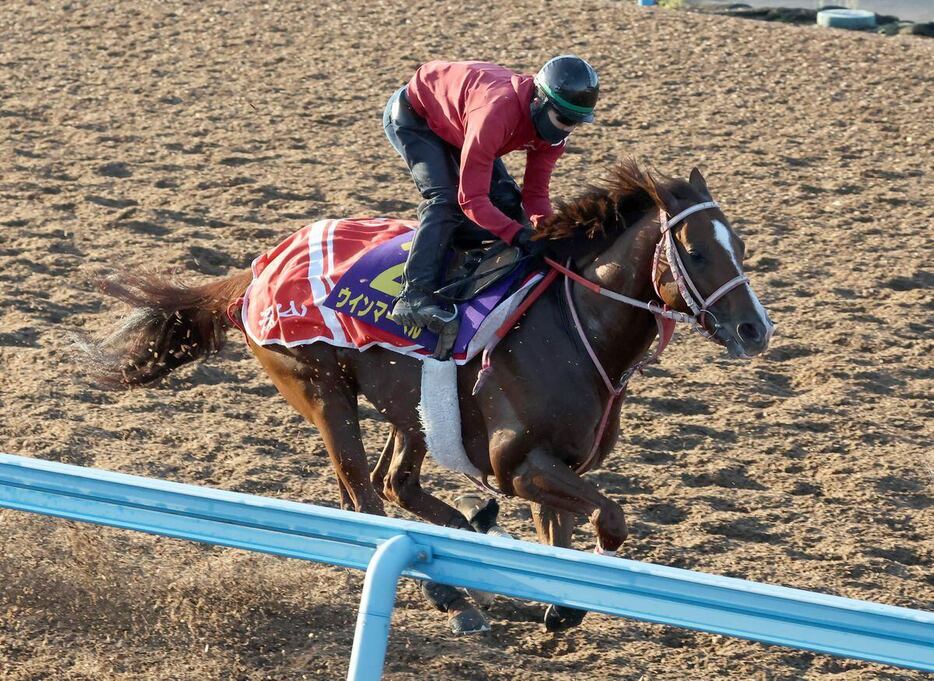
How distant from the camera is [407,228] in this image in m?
4.69

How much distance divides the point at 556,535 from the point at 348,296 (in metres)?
1.06

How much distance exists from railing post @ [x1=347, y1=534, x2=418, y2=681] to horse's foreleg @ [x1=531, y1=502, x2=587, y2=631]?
4.17 feet

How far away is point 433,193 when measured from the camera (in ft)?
14.5

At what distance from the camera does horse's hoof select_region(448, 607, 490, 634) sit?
13.8 ft

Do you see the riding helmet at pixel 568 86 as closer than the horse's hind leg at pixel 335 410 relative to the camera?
Yes

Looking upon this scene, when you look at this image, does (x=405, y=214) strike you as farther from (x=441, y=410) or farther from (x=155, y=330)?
(x=441, y=410)

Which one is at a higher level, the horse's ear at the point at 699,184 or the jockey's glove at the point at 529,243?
the horse's ear at the point at 699,184

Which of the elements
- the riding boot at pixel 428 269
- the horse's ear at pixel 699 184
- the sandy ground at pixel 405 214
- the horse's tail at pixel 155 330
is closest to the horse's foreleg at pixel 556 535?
the sandy ground at pixel 405 214

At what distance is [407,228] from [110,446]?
167 cm

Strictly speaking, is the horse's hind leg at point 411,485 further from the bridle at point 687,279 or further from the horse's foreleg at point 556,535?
the bridle at point 687,279

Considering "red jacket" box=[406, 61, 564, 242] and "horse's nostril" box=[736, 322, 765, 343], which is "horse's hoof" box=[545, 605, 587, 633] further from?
"red jacket" box=[406, 61, 564, 242]

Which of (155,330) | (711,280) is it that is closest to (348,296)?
Result: (155,330)

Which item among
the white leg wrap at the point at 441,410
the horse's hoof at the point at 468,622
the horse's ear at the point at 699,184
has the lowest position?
the horse's hoof at the point at 468,622

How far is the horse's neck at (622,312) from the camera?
4125 millimetres
